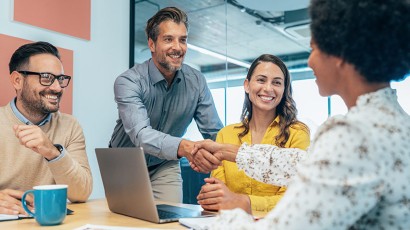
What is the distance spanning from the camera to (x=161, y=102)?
2.38 metres

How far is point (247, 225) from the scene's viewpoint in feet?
2.35

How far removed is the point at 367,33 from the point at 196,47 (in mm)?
2959

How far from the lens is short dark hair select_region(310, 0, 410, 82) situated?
664 mm

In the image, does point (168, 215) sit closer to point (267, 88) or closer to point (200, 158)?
point (200, 158)

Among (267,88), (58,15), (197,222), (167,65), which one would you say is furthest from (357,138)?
(58,15)

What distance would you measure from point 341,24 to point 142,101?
173 cm

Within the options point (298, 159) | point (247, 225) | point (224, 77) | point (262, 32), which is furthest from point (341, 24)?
point (262, 32)

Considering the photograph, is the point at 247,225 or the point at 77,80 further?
the point at 77,80

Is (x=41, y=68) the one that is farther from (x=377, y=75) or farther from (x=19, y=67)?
(x=377, y=75)

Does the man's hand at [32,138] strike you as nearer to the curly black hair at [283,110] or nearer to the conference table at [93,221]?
the conference table at [93,221]

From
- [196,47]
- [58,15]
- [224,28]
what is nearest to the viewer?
[58,15]

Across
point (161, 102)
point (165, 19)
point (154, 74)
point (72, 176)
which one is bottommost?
point (72, 176)

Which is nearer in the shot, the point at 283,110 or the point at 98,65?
the point at 283,110

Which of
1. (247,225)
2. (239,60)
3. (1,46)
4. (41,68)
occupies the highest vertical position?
(239,60)
